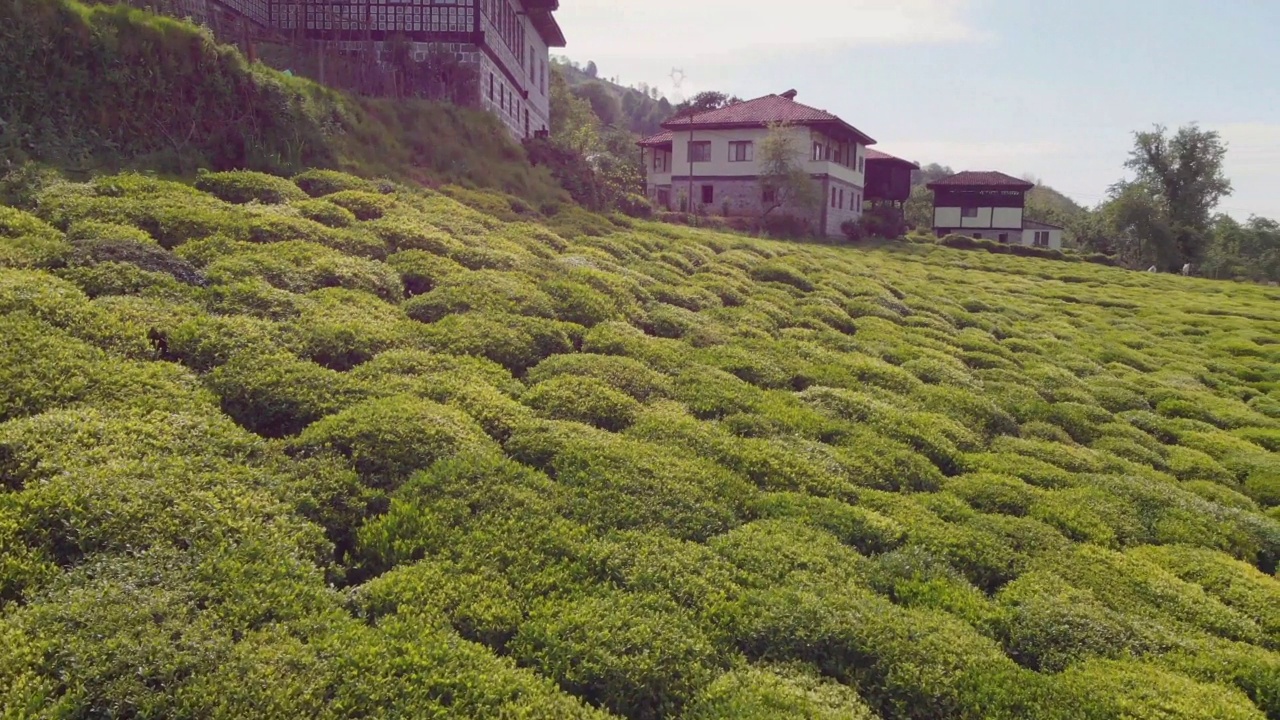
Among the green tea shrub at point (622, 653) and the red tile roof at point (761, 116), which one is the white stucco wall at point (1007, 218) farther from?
the green tea shrub at point (622, 653)

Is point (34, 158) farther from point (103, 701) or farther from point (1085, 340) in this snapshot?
point (1085, 340)

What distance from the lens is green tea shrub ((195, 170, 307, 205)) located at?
46.2 feet

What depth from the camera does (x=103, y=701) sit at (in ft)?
15.2

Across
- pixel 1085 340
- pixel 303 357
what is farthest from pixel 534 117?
pixel 303 357

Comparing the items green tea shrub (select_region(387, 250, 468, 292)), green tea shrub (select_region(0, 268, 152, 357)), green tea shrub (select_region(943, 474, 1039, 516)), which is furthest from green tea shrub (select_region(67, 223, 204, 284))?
green tea shrub (select_region(943, 474, 1039, 516))

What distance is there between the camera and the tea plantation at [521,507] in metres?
5.45

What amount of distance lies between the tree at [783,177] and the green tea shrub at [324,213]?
38.4m

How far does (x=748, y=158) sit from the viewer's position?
57125 mm

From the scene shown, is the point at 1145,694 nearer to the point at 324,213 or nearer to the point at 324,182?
the point at 324,213

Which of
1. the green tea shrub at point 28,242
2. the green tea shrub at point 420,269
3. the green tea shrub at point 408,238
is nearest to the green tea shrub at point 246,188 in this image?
the green tea shrub at point 408,238

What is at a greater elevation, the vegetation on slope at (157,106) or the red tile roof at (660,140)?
the red tile roof at (660,140)

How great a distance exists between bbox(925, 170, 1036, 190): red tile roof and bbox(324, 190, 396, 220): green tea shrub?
71093 millimetres

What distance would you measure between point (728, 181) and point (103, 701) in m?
55.8

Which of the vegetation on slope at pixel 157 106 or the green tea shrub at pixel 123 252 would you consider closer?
the green tea shrub at pixel 123 252
